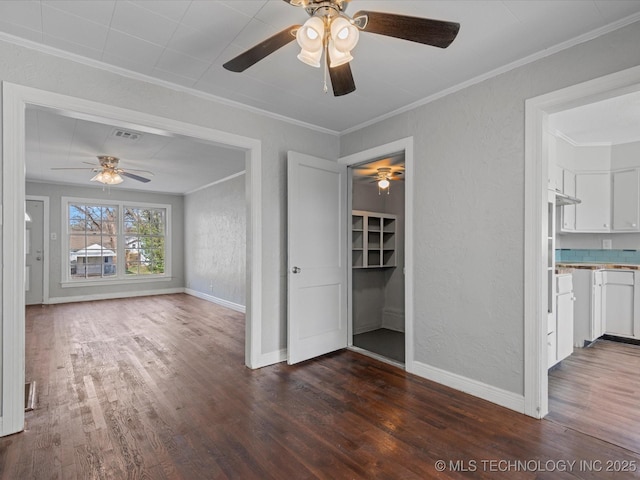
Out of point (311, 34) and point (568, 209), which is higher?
point (311, 34)

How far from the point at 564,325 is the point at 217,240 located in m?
5.93

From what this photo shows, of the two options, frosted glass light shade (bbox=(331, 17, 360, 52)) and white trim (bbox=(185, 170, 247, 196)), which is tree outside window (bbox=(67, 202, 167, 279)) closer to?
white trim (bbox=(185, 170, 247, 196))

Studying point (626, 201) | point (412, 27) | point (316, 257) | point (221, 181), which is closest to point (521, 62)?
point (412, 27)

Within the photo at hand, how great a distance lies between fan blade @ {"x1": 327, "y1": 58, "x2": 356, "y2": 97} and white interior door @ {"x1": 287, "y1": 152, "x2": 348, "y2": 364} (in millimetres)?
1346

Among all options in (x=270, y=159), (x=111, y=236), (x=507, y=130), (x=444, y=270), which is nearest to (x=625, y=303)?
(x=444, y=270)

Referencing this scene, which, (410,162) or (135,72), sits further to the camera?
(410,162)

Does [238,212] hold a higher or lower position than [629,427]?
higher

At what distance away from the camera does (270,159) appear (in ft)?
11.3

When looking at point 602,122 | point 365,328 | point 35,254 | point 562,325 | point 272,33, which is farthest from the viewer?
point 35,254

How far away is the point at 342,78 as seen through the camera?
196 centimetres

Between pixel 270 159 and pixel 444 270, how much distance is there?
200cm

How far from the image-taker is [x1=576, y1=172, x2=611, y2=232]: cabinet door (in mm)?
4555

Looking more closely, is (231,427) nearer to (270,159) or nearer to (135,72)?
(270,159)

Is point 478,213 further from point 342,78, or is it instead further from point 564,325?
point 564,325
